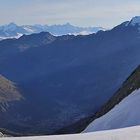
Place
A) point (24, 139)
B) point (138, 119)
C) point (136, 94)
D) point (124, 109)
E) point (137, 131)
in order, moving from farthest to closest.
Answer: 1. point (136, 94)
2. point (124, 109)
3. point (138, 119)
4. point (137, 131)
5. point (24, 139)

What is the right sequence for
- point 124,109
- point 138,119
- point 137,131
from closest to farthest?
point 137,131 → point 138,119 → point 124,109

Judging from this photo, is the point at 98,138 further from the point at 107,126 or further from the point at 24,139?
the point at 107,126

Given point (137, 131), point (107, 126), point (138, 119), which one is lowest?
point (107, 126)

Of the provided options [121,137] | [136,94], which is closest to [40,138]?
[121,137]

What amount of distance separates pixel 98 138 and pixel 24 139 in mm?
3836

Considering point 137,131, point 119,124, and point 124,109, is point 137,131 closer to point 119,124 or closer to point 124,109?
point 119,124

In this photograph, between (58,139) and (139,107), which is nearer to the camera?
(58,139)

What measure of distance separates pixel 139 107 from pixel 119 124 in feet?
9.57

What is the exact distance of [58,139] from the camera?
2228 centimetres

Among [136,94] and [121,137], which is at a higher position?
[121,137]

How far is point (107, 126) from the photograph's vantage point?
51.0 meters

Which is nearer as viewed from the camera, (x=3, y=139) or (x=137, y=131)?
Answer: (x=3, y=139)

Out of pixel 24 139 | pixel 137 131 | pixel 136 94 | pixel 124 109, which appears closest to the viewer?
pixel 24 139

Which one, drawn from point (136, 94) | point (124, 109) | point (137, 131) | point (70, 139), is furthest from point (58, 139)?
point (136, 94)
